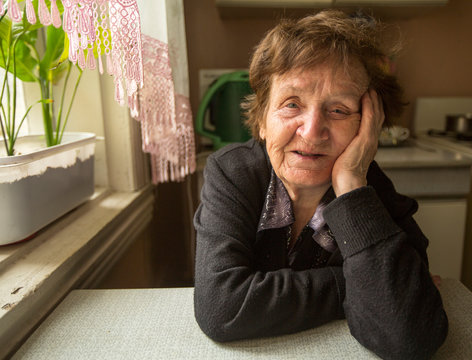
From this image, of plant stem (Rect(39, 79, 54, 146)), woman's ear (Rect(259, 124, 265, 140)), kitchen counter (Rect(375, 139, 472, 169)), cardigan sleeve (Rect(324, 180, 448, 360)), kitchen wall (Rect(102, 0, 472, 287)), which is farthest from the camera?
kitchen wall (Rect(102, 0, 472, 287))

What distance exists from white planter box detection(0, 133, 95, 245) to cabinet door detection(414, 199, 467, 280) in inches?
48.3

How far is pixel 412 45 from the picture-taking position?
1.83m

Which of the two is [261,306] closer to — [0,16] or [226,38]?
[0,16]

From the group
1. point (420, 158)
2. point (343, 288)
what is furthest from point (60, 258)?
point (420, 158)

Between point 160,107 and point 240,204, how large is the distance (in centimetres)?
37

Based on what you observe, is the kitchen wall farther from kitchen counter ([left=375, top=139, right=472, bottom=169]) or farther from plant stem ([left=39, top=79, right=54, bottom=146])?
plant stem ([left=39, top=79, right=54, bottom=146])

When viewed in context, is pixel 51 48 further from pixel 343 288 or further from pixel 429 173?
pixel 429 173

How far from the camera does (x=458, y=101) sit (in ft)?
6.15

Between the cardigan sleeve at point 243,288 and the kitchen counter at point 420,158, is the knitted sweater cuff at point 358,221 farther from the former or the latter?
the kitchen counter at point 420,158

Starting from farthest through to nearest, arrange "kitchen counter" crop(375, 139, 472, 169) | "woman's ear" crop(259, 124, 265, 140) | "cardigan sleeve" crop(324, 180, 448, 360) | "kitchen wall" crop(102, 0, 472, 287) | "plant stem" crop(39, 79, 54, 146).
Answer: "kitchen wall" crop(102, 0, 472, 287) → "kitchen counter" crop(375, 139, 472, 169) → "plant stem" crop(39, 79, 54, 146) → "woman's ear" crop(259, 124, 265, 140) → "cardigan sleeve" crop(324, 180, 448, 360)

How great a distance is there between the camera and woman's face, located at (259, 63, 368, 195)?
665mm

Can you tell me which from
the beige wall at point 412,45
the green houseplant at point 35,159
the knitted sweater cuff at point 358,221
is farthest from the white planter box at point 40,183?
the beige wall at point 412,45

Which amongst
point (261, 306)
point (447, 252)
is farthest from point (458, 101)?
point (261, 306)

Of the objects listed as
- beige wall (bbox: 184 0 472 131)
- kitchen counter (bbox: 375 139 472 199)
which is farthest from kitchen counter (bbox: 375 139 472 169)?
beige wall (bbox: 184 0 472 131)
